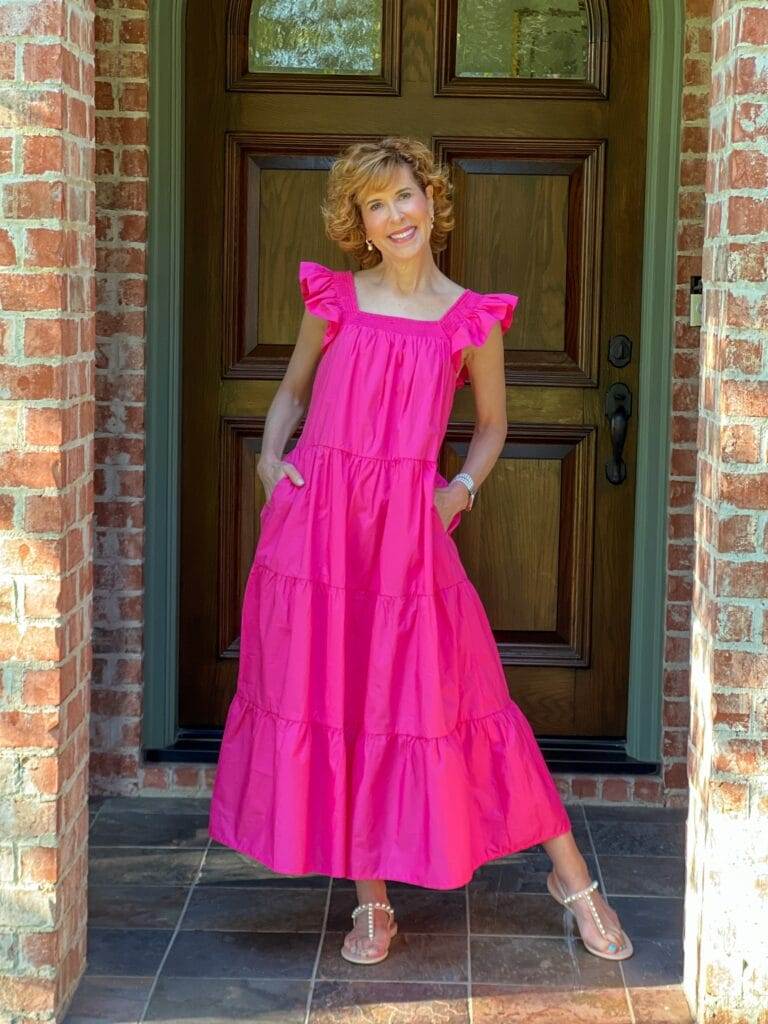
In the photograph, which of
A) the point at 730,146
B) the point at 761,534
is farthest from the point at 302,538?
the point at 730,146

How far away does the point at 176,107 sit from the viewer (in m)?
4.33

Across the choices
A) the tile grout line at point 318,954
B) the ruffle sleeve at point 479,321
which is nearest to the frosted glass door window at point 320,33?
the ruffle sleeve at point 479,321

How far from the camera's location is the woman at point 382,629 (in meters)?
3.47

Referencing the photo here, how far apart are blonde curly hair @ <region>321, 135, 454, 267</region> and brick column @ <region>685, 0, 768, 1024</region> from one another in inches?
28.3

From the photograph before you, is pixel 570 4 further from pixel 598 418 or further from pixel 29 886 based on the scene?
pixel 29 886

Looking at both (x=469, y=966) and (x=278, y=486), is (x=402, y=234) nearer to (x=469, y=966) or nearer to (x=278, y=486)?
(x=278, y=486)

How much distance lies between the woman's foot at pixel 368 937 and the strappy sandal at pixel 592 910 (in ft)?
1.42

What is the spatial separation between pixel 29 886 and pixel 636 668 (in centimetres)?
213

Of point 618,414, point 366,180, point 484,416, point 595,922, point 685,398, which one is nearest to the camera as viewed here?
point 366,180

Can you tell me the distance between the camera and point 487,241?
174 inches

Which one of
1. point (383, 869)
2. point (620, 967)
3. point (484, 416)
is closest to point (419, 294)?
point (484, 416)

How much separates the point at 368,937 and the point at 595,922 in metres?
0.55

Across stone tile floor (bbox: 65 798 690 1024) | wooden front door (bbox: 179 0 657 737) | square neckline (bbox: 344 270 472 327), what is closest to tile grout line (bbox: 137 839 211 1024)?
stone tile floor (bbox: 65 798 690 1024)

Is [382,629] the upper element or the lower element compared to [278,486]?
lower
